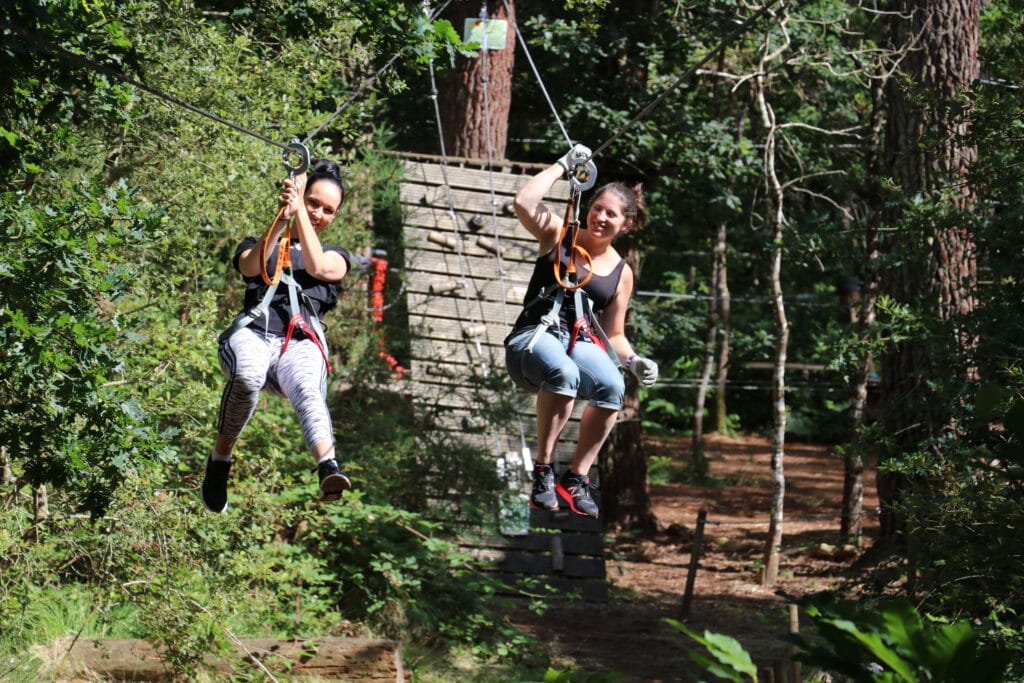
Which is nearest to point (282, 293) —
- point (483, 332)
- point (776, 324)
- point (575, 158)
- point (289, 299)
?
point (289, 299)

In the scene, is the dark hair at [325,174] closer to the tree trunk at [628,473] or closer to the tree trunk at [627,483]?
the tree trunk at [628,473]

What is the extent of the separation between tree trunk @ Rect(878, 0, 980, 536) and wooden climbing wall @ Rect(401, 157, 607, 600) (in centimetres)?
232

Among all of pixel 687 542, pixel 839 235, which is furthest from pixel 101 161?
pixel 687 542

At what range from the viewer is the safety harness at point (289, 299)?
4.16 meters

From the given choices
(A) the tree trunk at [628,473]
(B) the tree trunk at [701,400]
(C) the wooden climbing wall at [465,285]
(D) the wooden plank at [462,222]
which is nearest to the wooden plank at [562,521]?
(C) the wooden climbing wall at [465,285]

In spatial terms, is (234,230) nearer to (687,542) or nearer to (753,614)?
(753,614)

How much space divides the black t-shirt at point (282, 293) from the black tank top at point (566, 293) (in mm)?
725

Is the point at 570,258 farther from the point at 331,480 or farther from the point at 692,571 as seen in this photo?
the point at 692,571

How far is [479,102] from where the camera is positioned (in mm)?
9531

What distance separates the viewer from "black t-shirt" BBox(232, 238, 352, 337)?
14.0 feet

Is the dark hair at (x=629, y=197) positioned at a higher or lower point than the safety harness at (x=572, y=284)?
higher

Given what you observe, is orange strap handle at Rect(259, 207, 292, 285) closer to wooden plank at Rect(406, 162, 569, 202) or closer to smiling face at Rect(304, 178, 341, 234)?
smiling face at Rect(304, 178, 341, 234)

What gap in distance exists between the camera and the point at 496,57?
368 inches

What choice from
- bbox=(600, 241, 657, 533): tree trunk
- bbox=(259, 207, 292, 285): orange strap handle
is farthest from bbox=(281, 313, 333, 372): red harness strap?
bbox=(600, 241, 657, 533): tree trunk
